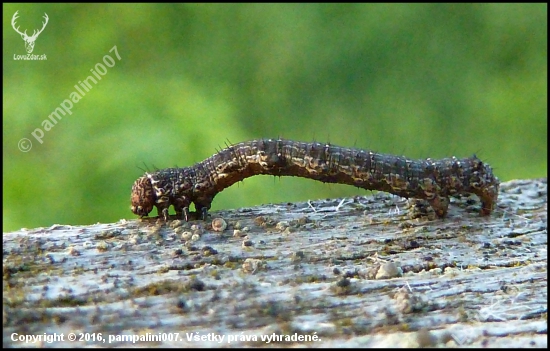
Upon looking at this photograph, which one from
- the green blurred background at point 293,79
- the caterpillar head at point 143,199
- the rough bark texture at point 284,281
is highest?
the green blurred background at point 293,79

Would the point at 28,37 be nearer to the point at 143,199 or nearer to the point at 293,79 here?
the point at 293,79

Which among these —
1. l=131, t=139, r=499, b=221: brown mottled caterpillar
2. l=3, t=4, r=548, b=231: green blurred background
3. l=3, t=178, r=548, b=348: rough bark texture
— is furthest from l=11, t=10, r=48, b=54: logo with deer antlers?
l=3, t=178, r=548, b=348: rough bark texture

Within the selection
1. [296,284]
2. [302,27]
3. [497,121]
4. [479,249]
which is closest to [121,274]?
[296,284]

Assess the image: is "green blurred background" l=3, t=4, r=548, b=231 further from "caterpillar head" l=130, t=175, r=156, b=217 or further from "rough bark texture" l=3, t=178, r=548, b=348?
"rough bark texture" l=3, t=178, r=548, b=348

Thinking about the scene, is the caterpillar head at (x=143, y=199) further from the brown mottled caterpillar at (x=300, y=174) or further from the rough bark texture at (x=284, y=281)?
the rough bark texture at (x=284, y=281)

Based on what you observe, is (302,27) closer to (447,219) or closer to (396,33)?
(396,33)

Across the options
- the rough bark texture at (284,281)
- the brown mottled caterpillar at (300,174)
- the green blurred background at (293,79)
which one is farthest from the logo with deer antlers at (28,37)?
the rough bark texture at (284,281)

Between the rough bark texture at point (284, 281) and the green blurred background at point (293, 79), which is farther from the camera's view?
the green blurred background at point (293, 79)
